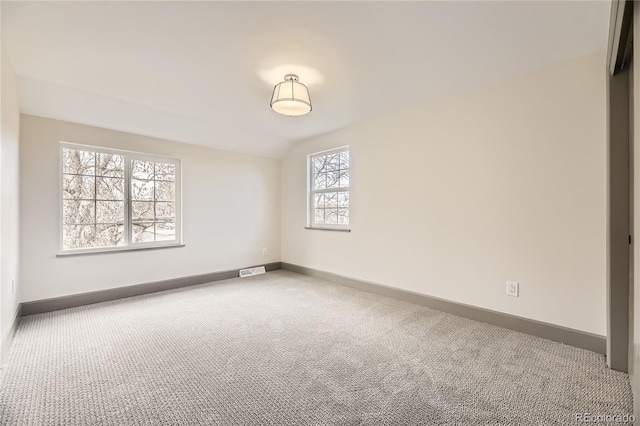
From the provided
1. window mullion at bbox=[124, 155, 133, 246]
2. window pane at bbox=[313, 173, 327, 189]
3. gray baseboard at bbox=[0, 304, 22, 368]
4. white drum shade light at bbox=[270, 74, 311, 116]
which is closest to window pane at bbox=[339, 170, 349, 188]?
window pane at bbox=[313, 173, 327, 189]

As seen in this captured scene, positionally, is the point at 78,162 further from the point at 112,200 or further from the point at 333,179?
the point at 333,179

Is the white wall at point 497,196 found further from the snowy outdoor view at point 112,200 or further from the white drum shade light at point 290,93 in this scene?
Result: the snowy outdoor view at point 112,200

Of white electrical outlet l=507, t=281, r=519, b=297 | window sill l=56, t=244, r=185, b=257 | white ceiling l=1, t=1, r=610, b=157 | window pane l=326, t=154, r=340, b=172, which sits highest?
white ceiling l=1, t=1, r=610, b=157

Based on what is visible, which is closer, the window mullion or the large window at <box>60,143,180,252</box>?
the large window at <box>60,143,180,252</box>

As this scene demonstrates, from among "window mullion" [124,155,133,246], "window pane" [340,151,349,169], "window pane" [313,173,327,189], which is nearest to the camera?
"window mullion" [124,155,133,246]

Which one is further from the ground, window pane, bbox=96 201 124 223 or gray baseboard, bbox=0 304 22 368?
window pane, bbox=96 201 124 223

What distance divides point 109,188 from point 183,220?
972 mm

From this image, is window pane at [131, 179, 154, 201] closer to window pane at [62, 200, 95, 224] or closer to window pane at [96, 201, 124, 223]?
window pane at [96, 201, 124, 223]

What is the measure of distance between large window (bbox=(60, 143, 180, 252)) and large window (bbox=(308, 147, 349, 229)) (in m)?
2.09

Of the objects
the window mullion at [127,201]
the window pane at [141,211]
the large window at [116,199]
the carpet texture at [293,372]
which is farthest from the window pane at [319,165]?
the window mullion at [127,201]

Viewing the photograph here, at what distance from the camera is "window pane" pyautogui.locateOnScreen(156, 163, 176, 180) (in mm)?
3994

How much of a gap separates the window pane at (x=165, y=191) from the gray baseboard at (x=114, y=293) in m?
1.17

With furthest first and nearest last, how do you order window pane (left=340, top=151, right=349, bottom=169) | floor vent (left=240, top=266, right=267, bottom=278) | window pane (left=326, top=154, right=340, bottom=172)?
floor vent (left=240, top=266, right=267, bottom=278)
window pane (left=326, top=154, right=340, bottom=172)
window pane (left=340, top=151, right=349, bottom=169)

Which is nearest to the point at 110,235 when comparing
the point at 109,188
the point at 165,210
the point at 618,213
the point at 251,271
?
the point at 109,188
